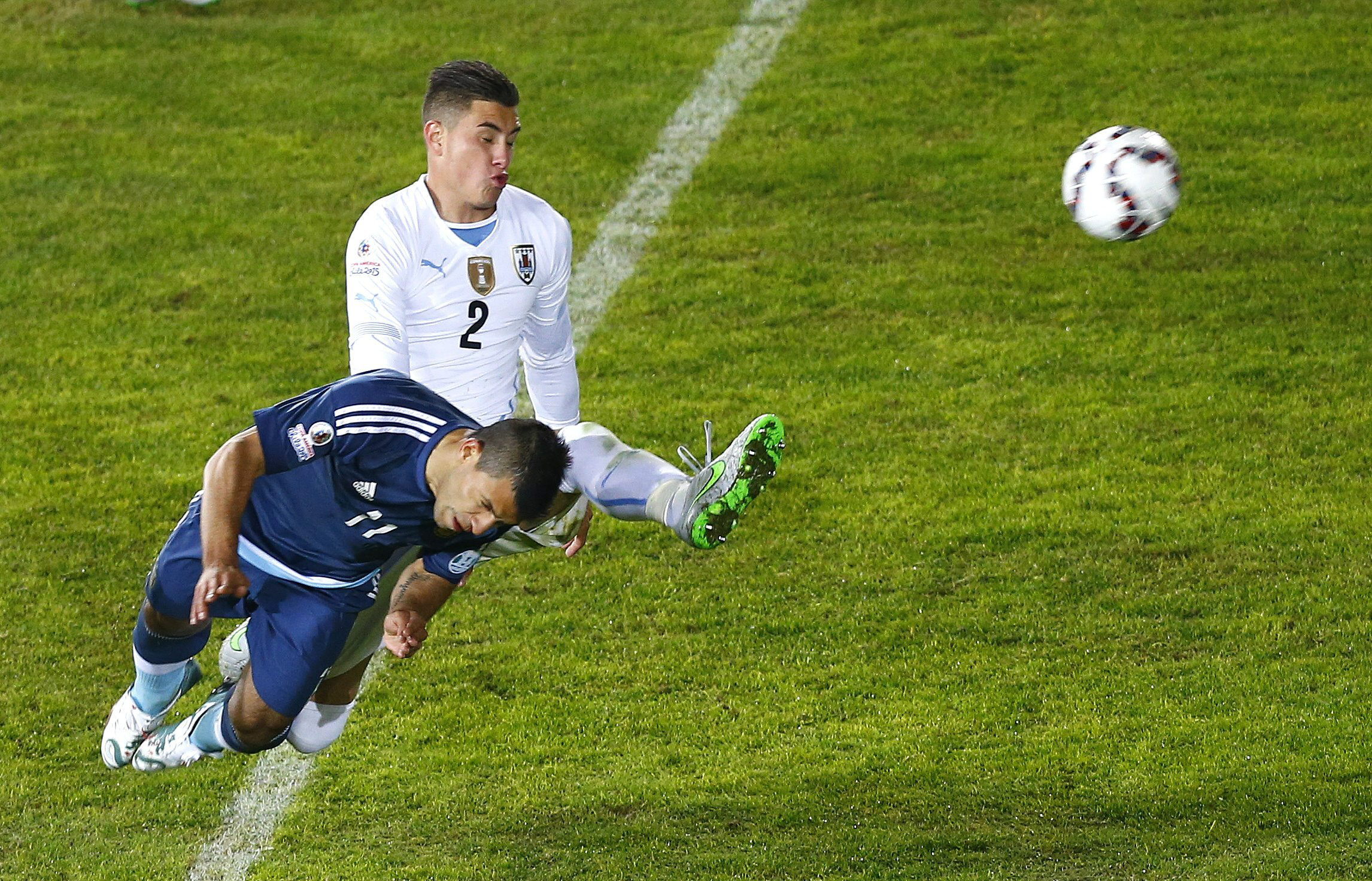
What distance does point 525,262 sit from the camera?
5918 millimetres

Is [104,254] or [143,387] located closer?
[143,387]

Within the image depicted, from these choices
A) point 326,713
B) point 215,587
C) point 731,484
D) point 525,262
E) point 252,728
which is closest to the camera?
point 215,587

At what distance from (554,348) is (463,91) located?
992 millimetres

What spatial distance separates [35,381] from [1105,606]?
5.60 meters

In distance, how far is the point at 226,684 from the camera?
561 cm

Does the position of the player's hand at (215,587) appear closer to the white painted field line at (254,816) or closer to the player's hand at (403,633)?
the player's hand at (403,633)

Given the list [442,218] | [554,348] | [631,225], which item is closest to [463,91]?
[442,218]

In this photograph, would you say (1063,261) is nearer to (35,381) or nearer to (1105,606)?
(1105,606)

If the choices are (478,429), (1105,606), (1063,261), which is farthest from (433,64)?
(478,429)

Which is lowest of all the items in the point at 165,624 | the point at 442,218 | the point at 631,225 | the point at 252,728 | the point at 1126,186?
the point at 631,225

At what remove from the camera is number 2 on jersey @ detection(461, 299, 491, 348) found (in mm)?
5855

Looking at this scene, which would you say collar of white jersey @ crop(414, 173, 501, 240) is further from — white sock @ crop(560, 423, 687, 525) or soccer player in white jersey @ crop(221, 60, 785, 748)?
white sock @ crop(560, 423, 687, 525)

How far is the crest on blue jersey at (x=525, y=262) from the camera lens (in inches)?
233

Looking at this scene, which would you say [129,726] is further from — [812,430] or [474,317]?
[812,430]
